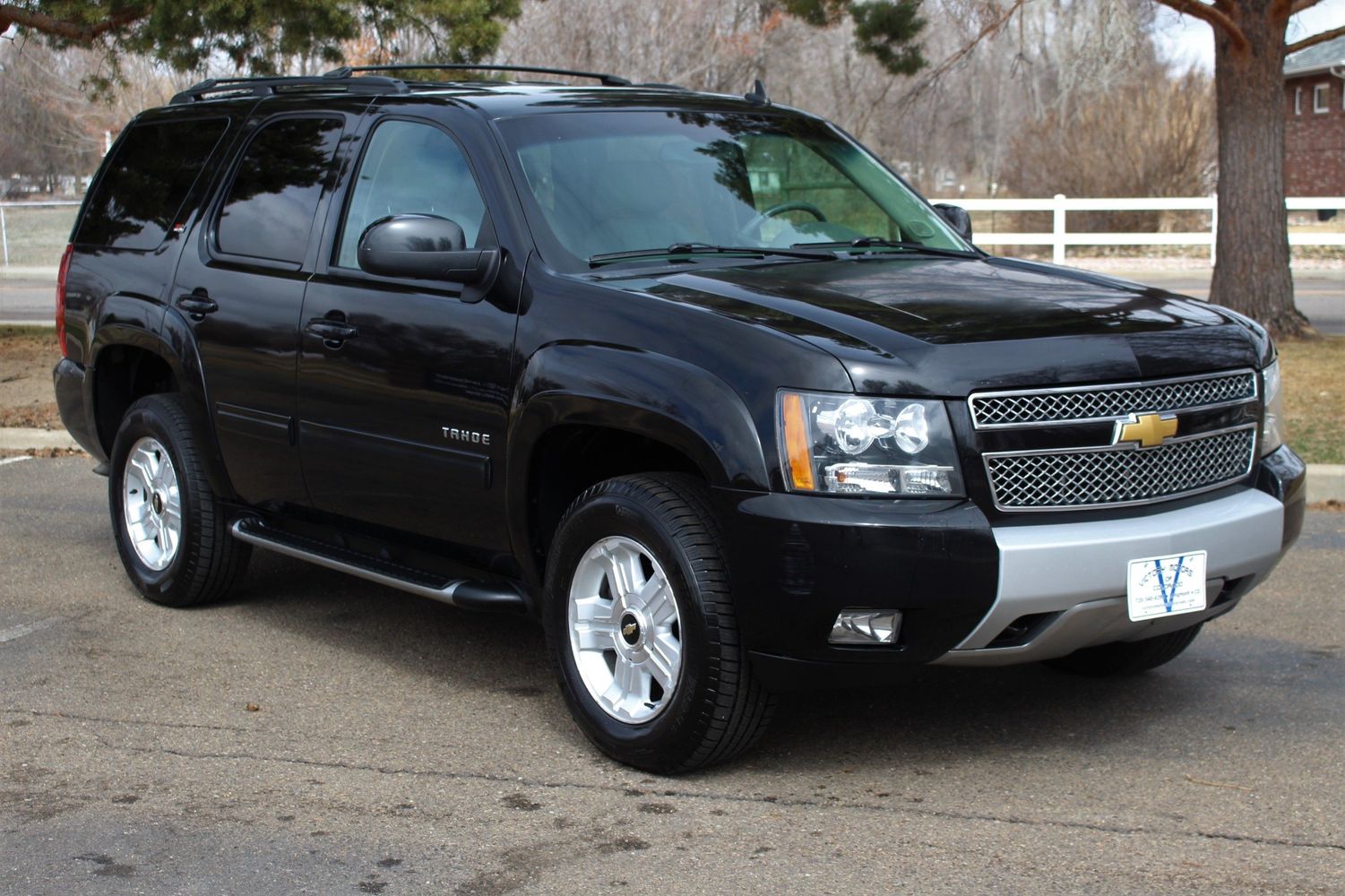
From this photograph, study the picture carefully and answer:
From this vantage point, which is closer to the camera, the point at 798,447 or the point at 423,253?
the point at 798,447

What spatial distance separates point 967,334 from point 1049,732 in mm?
1389

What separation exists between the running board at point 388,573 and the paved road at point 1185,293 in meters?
13.0

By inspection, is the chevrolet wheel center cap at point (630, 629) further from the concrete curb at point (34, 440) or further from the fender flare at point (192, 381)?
the concrete curb at point (34, 440)

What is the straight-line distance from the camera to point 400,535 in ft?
18.3

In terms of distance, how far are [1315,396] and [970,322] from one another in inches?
308

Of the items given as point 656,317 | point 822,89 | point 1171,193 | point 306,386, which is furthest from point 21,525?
point 822,89

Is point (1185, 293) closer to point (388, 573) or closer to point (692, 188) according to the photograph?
point (692, 188)

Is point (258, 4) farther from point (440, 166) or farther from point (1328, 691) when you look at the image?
point (1328, 691)

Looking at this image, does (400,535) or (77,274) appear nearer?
(400,535)

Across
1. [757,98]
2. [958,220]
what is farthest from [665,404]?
[958,220]

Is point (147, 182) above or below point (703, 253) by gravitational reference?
above

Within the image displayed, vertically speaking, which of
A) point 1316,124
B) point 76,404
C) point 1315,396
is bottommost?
point 1315,396

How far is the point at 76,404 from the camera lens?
7.15 meters

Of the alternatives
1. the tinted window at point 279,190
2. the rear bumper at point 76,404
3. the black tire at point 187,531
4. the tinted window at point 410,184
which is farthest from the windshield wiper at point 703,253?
the rear bumper at point 76,404
